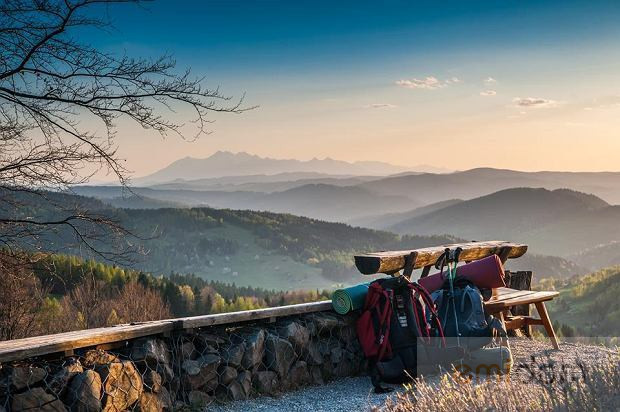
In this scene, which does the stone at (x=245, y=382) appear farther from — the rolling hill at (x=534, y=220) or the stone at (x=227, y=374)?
the rolling hill at (x=534, y=220)

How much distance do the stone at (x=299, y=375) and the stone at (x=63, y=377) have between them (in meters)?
2.19

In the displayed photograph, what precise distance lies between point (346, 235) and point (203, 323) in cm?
10037

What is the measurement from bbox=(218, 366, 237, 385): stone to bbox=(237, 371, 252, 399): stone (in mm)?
75

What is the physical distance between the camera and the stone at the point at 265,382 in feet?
20.1

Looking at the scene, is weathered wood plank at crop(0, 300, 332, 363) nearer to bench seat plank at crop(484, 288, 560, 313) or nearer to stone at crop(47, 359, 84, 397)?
stone at crop(47, 359, 84, 397)

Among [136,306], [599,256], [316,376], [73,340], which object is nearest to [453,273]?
[316,376]

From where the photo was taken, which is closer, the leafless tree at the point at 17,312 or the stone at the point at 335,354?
the stone at the point at 335,354

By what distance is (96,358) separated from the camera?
197 inches

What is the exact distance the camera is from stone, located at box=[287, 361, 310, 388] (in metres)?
6.39

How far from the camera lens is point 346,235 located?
106 meters

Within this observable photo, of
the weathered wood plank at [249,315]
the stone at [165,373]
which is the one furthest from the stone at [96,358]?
the weathered wood plank at [249,315]

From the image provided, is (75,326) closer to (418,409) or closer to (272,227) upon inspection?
(418,409)


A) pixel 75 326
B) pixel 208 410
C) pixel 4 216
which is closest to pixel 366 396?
pixel 208 410

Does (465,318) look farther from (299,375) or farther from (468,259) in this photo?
(468,259)
